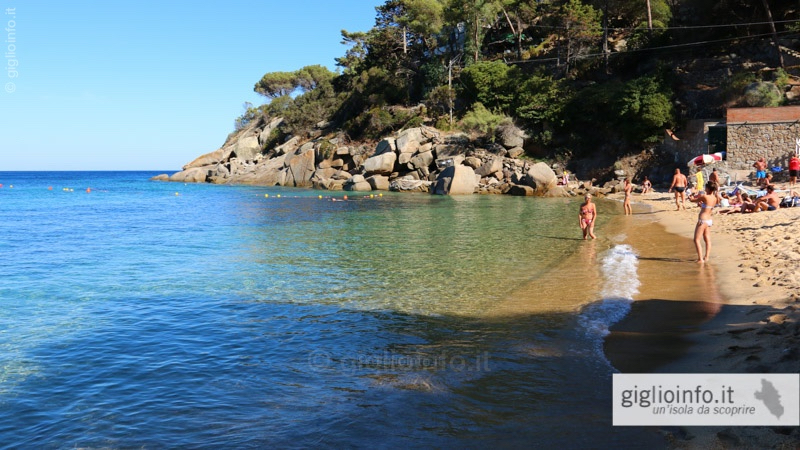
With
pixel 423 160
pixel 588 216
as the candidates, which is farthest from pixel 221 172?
pixel 588 216

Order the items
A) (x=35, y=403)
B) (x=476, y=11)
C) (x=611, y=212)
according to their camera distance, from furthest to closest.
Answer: (x=476, y=11) < (x=611, y=212) < (x=35, y=403)

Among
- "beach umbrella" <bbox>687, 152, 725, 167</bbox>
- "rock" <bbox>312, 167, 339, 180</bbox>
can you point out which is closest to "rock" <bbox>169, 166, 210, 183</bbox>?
"rock" <bbox>312, 167, 339, 180</bbox>

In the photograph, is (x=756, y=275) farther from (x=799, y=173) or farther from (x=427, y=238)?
(x=799, y=173)

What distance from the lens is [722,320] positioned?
8.20 metres

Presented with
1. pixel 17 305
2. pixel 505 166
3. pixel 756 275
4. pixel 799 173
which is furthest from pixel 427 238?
pixel 505 166

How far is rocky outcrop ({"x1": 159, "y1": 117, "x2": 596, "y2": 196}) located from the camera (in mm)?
40969

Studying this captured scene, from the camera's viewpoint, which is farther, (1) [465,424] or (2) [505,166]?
(2) [505,166]

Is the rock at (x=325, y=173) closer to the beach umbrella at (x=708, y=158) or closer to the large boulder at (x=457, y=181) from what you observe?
the large boulder at (x=457, y=181)

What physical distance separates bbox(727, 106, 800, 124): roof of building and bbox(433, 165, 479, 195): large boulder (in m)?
17.1

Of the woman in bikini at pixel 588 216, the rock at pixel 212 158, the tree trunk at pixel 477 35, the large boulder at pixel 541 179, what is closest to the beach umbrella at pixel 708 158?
the large boulder at pixel 541 179

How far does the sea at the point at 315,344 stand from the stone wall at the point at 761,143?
20.0m

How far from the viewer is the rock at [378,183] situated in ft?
149

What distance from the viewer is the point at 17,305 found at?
35.0 ft

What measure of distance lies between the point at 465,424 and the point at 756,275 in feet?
27.1
